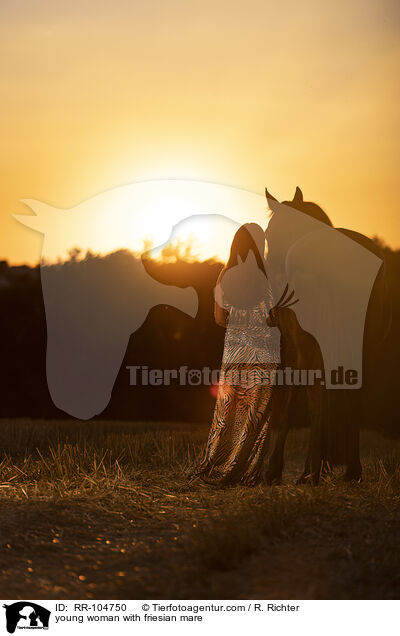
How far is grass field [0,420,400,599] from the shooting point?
156 inches

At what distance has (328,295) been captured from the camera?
6.62 metres

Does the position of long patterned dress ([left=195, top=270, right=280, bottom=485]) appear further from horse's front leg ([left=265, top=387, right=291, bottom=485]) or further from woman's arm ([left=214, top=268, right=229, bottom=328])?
horse's front leg ([left=265, top=387, right=291, bottom=485])

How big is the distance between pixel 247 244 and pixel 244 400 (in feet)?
4.85

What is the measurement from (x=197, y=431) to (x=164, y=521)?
4.46 metres

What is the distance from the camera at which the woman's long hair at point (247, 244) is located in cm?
641

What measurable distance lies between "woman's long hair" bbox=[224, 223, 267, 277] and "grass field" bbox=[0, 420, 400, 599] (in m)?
2.09

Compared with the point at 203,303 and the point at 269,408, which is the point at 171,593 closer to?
the point at 269,408

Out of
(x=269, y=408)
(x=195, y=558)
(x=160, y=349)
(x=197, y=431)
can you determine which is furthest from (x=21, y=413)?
(x=195, y=558)

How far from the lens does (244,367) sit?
6.70m
